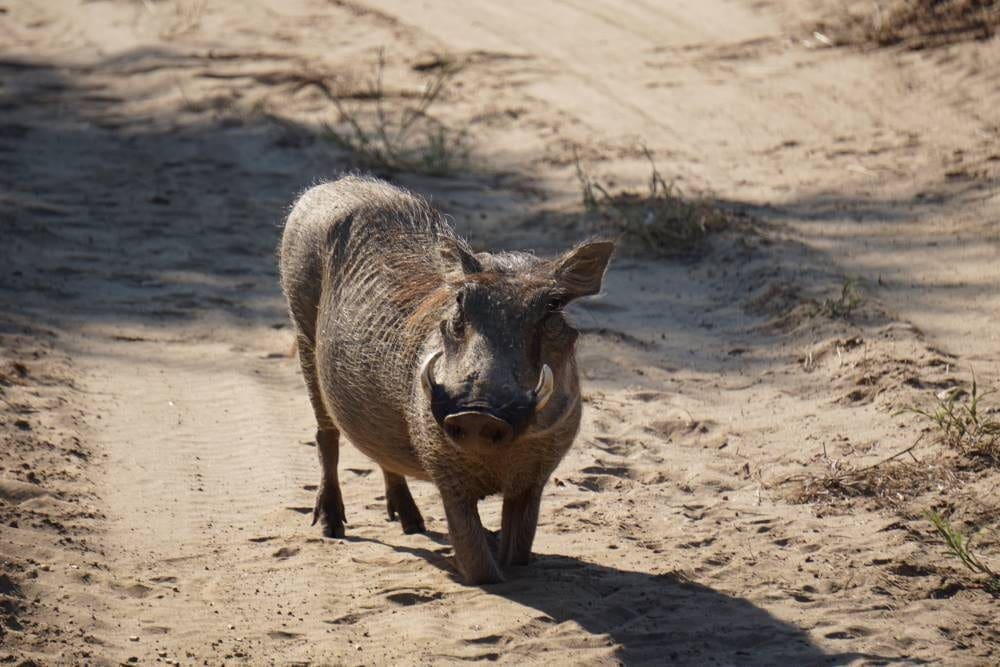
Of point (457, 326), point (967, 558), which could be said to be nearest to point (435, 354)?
point (457, 326)

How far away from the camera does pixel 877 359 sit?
19.1 feet

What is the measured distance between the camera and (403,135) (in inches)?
A: 380

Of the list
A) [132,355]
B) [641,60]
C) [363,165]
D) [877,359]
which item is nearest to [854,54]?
[641,60]

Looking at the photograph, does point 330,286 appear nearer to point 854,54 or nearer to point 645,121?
point 645,121

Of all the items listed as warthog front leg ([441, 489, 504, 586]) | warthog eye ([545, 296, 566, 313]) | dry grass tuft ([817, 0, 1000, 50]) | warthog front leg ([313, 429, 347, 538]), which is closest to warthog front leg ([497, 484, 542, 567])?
warthog front leg ([441, 489, 504, 586])

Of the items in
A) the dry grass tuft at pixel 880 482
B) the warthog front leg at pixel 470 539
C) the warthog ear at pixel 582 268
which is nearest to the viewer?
the warthog ear at pixel 582 268

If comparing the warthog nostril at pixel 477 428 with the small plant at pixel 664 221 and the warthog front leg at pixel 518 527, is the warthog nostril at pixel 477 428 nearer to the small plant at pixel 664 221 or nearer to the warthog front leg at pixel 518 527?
the warthog front leg at pixel 518 527

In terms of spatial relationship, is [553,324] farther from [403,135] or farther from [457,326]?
[403,135]

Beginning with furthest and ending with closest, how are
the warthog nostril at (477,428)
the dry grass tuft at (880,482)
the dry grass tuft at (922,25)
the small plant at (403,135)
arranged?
the dry grass tuft at (922,25) < the small plant at (403,135) < the dry grass tuft at (880,482) < the warthog nostril at (477,428)

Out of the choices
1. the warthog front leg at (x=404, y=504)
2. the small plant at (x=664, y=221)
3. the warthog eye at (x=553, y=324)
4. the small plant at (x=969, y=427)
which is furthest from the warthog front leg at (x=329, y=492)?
the small plant at (x=664, y=221)

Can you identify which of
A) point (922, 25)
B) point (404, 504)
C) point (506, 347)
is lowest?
point (404, 504)

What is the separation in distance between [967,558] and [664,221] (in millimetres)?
3881

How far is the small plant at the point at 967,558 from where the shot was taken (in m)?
3.91

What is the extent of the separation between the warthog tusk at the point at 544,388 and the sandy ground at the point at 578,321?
67 cm
